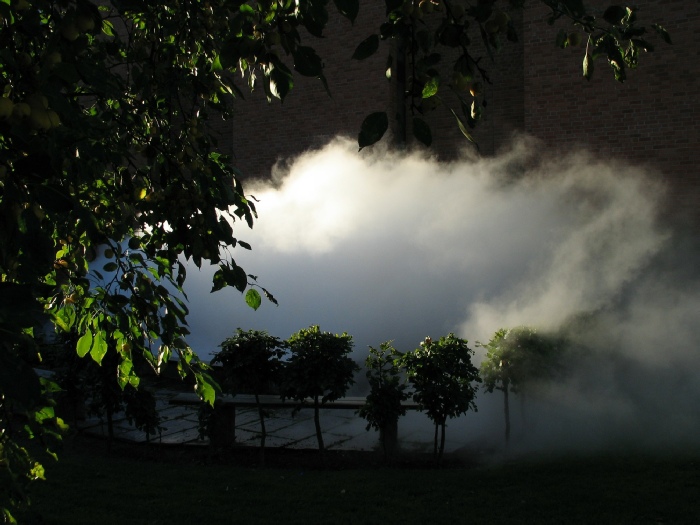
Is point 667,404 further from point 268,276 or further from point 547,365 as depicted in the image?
point 268,276

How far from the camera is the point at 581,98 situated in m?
11.5

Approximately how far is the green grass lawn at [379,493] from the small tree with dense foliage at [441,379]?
551mm

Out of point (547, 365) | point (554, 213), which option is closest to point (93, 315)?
point (547, 365)

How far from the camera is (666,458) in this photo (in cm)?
628

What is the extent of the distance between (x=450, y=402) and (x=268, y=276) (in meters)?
7.13

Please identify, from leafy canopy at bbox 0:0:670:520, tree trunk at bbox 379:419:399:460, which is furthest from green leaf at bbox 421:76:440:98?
tree trunk at bbox 379:419:399:460

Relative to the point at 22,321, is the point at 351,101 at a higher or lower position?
higher

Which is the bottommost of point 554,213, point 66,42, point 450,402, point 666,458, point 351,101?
point 666,458

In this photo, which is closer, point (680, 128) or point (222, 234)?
point (222, 234)

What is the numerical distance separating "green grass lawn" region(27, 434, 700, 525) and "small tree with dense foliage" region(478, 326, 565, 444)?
0.85 meters

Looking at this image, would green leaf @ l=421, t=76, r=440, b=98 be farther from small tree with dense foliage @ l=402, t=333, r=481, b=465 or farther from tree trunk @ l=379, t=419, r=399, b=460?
tree trunk @ l=379, t=419, r=399, b=460

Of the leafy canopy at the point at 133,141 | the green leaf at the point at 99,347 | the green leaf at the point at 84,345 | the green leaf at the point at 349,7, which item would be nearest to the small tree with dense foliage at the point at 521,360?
the leafy canopy at the point at 133,141

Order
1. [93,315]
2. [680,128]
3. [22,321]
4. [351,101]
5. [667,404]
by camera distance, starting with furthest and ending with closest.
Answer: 1. [351,101]
2. [680,128]
3. [667,404]
4. [93,315]
5. [22,321]

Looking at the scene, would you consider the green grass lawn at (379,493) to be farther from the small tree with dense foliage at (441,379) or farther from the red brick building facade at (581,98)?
the red brick building facade at (581,98)
